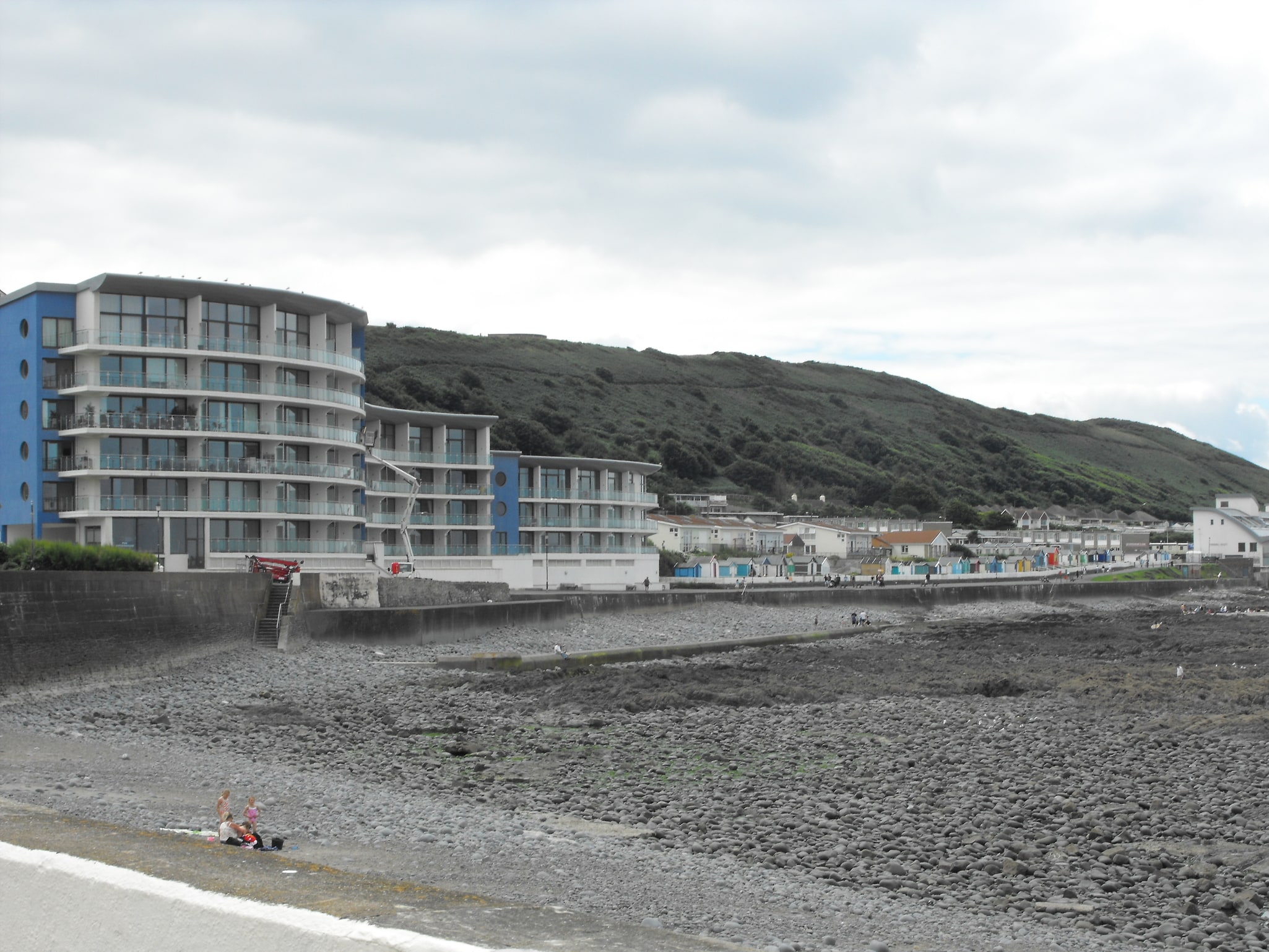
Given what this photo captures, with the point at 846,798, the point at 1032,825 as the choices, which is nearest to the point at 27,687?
the point at 846,798

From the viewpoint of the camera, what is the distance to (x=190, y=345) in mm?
43188

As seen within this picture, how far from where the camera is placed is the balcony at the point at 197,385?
4138 centimetres

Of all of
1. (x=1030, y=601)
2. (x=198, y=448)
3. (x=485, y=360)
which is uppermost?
(x=485, y=360)

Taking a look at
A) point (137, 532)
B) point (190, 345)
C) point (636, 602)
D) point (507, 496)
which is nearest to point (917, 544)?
point (507, 496)

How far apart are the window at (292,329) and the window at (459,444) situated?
15258 millimetres

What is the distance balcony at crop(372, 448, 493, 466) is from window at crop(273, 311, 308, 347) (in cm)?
1102

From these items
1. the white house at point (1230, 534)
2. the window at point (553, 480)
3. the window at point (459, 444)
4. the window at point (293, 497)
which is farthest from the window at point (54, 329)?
the white house at point (1230, 534)

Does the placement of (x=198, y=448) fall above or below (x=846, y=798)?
above

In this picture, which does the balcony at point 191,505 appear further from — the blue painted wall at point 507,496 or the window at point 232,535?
the blue painted wall at point 507,496

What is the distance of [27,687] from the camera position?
2269 cm

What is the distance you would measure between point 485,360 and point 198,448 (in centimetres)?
13364

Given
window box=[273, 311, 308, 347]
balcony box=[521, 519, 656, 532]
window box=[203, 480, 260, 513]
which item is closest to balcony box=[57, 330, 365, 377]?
window box=[273, 311, 308, 347]

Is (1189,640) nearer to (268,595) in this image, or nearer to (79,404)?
(268,595)

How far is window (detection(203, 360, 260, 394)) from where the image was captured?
4378cm
